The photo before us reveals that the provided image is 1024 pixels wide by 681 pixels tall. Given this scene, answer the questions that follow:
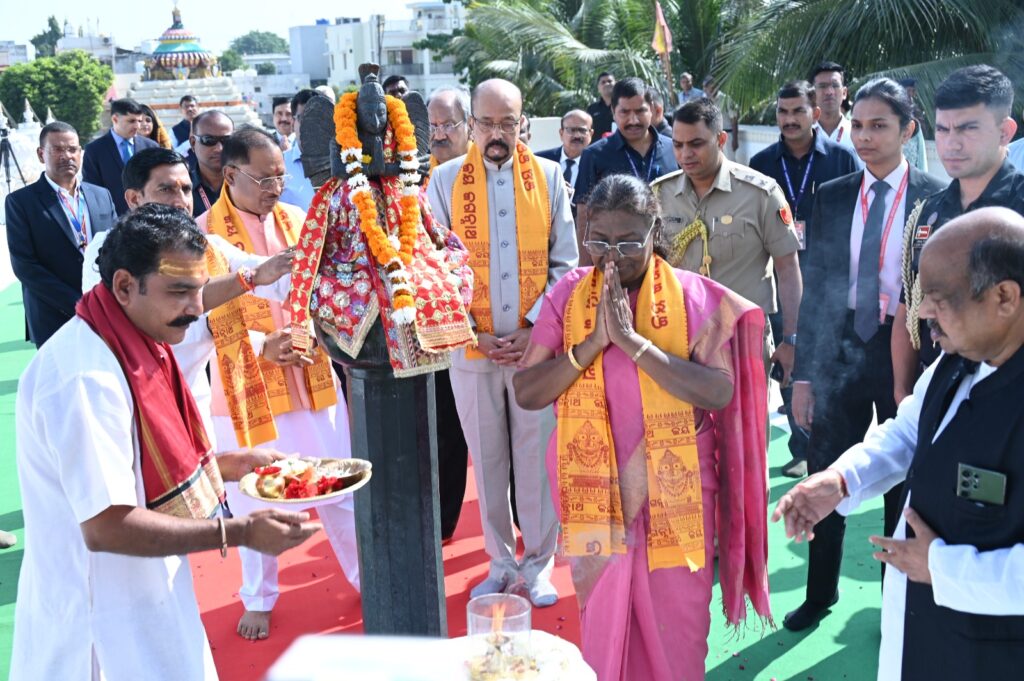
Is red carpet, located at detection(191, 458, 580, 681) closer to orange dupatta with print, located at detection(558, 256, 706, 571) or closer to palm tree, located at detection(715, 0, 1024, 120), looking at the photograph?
orange dupatta with print, located at detection(558, 256, 706, 571)

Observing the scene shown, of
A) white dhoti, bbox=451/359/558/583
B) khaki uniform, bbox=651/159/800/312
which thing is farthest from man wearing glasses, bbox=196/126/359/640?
khaki uniform, bbox=651/159/800/312

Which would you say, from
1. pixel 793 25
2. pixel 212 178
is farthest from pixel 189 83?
pixel 212 178

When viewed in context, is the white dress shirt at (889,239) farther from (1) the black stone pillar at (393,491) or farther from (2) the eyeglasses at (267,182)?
(2) the eyeglasses at (267,182)

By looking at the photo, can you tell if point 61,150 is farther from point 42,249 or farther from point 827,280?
point 827,280

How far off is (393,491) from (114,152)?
6.60 m

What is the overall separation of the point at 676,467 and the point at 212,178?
423cm

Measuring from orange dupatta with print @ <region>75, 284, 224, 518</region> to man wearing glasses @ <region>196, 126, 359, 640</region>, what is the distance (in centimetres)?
146

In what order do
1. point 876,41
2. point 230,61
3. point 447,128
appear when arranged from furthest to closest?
point 230,61
point 876,41
point 447,128

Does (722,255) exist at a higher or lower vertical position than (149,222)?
lower

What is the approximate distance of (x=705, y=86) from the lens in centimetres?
1702

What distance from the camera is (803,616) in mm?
4199

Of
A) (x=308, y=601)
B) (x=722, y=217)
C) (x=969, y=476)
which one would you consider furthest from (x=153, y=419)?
(x=722, y=217)

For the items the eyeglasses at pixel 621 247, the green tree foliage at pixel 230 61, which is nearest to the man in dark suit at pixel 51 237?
the eyeglasses at pixel 621 247

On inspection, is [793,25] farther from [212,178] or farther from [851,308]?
[851,308]
